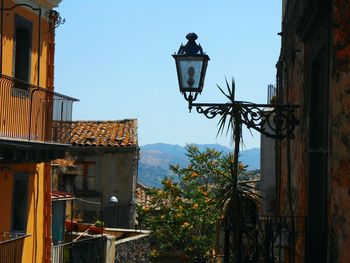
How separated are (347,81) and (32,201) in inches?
474

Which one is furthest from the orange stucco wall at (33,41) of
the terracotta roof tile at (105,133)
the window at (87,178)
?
the window at (87,178)

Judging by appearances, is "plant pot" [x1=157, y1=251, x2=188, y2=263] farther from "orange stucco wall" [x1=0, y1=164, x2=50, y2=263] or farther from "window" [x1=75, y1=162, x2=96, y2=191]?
"window" [x1=75, y1=162, x2=96, y2=191]

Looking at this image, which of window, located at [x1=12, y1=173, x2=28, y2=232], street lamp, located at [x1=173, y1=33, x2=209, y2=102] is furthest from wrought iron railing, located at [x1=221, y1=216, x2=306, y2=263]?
window, located at [x1=12, y1=173, x2=28, y2=232]

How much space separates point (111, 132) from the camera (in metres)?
33.0

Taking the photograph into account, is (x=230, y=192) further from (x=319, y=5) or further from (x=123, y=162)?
(x=123, y=162)

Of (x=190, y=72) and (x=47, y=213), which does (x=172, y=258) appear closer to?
(x=47, y=213)

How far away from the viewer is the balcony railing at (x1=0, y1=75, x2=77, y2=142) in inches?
539

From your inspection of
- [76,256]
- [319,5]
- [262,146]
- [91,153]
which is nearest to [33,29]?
[76,256]

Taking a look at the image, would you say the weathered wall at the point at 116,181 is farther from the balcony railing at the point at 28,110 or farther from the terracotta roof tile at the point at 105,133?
the balcony railing at the point at 28,110

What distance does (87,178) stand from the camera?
106ft

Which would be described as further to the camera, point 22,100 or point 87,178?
point 87,178

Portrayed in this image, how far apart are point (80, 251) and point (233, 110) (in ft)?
38.8

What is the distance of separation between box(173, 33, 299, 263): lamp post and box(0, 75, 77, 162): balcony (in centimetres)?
453

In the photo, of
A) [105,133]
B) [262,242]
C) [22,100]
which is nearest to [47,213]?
[22,100]
